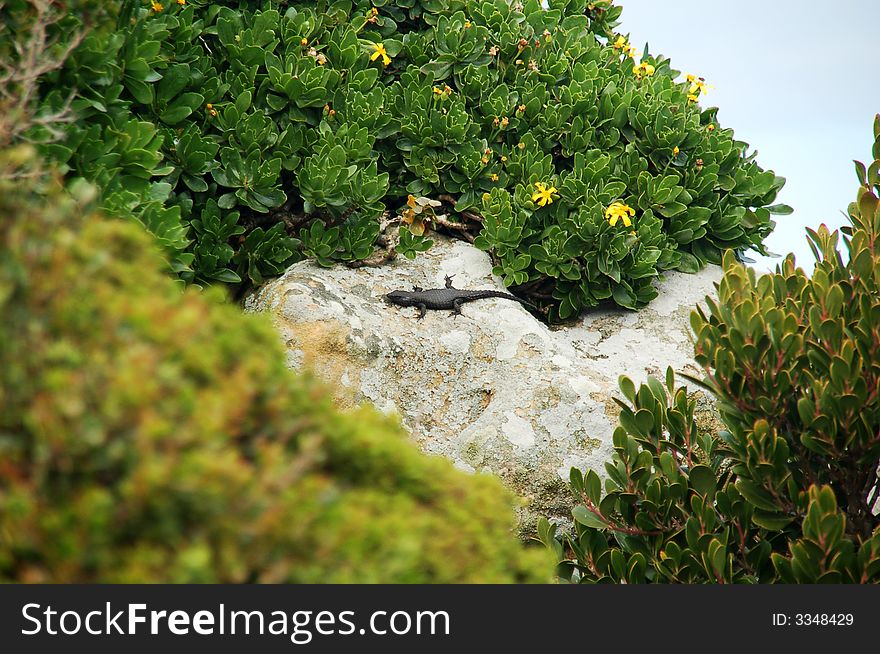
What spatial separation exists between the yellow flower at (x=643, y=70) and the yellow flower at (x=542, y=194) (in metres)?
1.95

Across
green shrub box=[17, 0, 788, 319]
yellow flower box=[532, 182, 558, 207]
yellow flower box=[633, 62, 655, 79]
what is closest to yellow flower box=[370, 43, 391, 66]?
green shrub box=[17, 0, 788, 319]

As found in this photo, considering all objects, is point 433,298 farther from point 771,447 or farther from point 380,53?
point 771,447

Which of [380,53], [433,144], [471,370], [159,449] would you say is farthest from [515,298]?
[159,449]

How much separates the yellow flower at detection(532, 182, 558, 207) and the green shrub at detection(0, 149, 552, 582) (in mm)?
3821

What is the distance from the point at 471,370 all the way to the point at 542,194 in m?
1.33

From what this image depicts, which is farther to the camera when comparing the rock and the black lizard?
the black lizard

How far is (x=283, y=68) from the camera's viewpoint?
18.7 ft

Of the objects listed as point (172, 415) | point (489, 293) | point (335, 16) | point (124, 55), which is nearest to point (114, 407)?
point (172, 415)

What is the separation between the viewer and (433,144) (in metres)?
6.07

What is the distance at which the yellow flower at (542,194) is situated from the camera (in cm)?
583

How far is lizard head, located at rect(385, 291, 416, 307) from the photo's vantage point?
554cm

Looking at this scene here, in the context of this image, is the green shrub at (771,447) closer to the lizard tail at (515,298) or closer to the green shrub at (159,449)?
the lizard tail at (515,298)

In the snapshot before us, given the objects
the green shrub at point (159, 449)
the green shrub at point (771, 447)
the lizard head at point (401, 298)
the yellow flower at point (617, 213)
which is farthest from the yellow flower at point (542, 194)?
the green shrub at point (159, 449)

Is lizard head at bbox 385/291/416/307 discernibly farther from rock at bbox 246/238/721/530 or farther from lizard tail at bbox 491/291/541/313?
lizard tail at bbox 491/291/541/313
